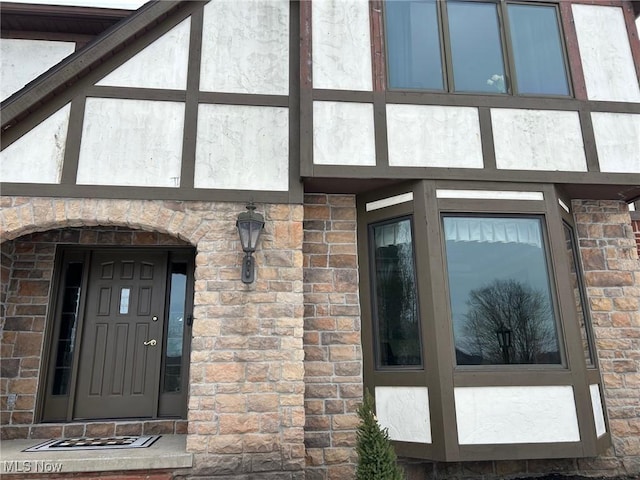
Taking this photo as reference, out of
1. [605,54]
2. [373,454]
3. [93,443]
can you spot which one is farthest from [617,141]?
[93,443]

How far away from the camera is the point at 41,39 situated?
5.59 metres

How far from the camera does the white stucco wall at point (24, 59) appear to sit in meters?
5.43

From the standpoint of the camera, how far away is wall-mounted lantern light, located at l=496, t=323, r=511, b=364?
13.4 ft

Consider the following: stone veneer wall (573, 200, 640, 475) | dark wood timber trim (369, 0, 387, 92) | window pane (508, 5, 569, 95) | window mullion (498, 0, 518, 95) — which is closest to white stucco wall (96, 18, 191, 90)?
dark wood timber trim (369, 0, 387, 92)

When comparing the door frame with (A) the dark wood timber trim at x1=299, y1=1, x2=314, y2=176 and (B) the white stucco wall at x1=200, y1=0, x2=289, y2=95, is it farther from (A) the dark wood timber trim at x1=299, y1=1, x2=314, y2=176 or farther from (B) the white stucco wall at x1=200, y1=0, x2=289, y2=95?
(B) the white stucco wall at x1=200, y1=0, x2=289, y2=95

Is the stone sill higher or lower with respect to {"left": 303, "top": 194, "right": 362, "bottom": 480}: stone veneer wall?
lower

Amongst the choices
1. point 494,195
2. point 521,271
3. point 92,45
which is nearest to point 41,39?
point 92,45

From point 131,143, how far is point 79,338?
7.19 feet

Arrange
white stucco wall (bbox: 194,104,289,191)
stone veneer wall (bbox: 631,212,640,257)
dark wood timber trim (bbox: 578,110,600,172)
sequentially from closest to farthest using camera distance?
white stucco wall (bbox: 194,104,289,191) < dark wood timber trim (bbox: 578,110,600,172) < stone veneer wall (bbox: 631,212,640,257)

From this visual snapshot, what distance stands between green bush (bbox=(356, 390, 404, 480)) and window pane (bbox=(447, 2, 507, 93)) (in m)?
3.41

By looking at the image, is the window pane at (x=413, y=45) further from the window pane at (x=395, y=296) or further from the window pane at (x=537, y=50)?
the window pane at (x=395, y=296)

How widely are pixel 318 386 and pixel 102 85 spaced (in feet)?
12.0

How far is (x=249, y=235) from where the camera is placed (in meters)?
4.05

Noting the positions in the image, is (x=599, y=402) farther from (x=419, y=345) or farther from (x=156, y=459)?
(x=156, y=459)
